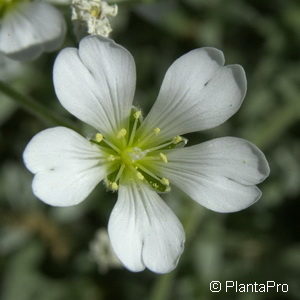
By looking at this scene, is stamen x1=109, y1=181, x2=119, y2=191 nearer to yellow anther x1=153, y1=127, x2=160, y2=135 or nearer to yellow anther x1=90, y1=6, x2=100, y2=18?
yellow anther x1=153, y1=127, x2=160, y2=135

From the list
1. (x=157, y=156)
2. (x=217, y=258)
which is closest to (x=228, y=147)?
(x=157, y=156)

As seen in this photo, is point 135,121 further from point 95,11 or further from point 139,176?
point 95,11

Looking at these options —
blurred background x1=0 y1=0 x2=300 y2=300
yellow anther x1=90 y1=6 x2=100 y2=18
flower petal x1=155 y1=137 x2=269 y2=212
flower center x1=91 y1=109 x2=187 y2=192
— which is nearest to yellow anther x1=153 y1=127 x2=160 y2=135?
flower center x1=91 y1=109 x2=187 y2=192

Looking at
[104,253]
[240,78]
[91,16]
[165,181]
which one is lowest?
[104,253]

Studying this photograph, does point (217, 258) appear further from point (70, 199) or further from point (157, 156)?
point (70, 199)

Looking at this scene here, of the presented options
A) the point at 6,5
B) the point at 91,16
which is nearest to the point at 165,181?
the point at 91,16
